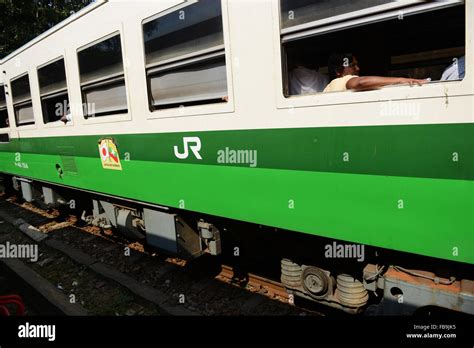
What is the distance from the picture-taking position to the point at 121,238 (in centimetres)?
656

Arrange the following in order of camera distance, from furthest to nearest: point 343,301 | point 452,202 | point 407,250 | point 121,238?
point 121,238 < point 343,301 < point 407,250 < point 452,202

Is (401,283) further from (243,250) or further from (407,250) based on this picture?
(243,250)

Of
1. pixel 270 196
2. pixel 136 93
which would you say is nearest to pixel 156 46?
pixel 136 93

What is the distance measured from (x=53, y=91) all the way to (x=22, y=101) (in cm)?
166

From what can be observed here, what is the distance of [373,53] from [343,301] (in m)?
2.21

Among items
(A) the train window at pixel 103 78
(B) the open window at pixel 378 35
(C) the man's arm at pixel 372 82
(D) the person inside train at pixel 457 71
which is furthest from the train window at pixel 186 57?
(D) the person inside train at pixel 457 71

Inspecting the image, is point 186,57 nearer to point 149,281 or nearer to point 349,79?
point 349,79

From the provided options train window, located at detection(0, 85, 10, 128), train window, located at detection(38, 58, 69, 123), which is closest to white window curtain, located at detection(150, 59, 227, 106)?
train window, located at detection(38, 58, 69, 123)

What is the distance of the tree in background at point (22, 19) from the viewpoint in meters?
16.1

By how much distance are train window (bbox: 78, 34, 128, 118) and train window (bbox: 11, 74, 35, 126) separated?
2387 millimetres

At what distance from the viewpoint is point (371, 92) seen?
2.53 meters

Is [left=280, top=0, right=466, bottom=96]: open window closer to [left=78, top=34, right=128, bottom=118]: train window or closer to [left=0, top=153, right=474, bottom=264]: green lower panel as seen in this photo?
[left=0, top=153, right=474, bottom=264]: green lower panel

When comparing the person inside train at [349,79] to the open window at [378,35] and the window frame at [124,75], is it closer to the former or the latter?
the open window at [378,35]

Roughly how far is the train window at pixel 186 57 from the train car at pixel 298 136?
0.05 feet
